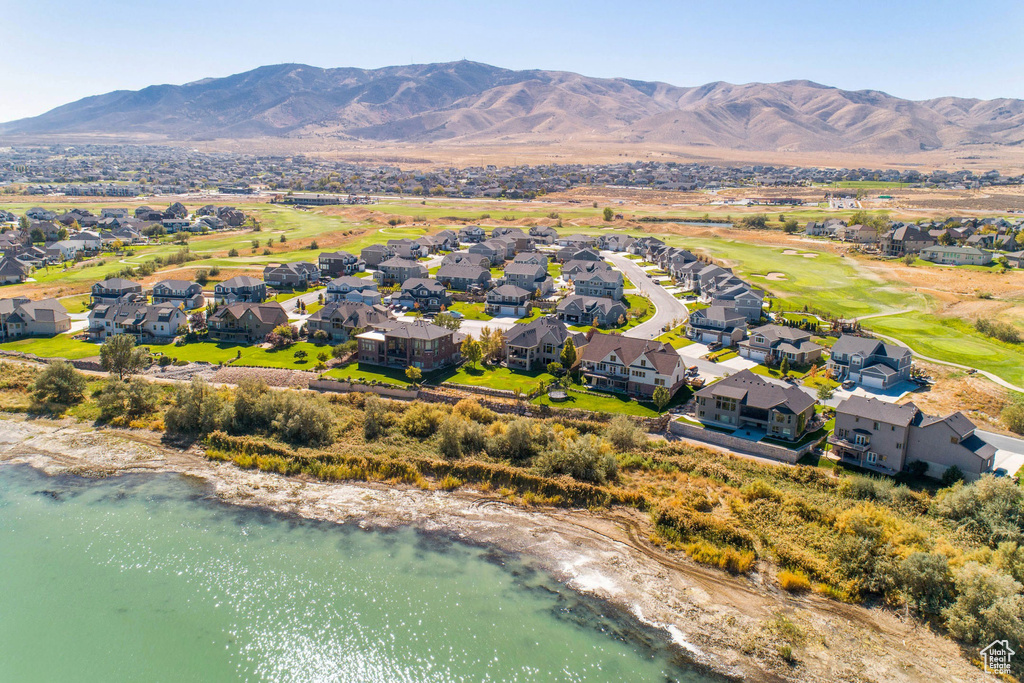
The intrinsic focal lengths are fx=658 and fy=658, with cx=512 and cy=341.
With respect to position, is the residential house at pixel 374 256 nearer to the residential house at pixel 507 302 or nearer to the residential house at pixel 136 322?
the residential house at pixel 507 302

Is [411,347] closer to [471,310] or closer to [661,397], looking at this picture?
[661,397]

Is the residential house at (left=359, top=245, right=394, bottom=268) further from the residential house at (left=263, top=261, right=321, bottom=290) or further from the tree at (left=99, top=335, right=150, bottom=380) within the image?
the tree at (left=99, top=335, right=150, bottom=380)

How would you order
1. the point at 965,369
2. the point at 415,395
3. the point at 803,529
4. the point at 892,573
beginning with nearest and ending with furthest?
the point at 892,573 < the point at 803,529 < the point at 415,395 < the point at 965,369

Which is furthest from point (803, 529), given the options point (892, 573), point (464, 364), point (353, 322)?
point (353, 322)

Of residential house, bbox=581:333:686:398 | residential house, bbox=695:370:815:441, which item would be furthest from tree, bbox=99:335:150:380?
residential house, bbox=695:370:815:441

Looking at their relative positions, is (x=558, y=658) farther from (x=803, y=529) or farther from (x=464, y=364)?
(x=464, y=364)

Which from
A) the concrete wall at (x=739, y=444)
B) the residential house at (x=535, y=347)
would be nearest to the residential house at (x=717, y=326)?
the residential house at (x=535, y=347)
